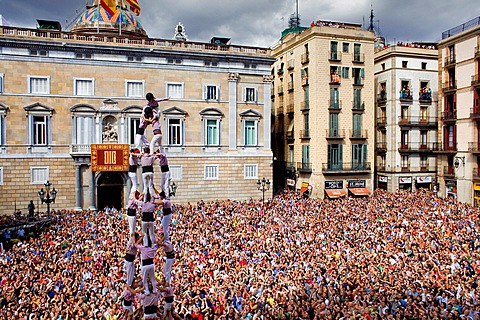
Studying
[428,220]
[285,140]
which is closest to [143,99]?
[285,140]

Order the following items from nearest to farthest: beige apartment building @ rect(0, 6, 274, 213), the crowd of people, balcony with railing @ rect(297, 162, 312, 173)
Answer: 1. the crowd of people
2. beige apartment building @ rect(0, 6, 274, 213)
3. balcony with railing @ rect(297, 162, 312, 173)

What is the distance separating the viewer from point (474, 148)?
3488 centimetres

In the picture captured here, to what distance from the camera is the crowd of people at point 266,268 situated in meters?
12.5

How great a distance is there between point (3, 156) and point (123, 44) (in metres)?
11.7

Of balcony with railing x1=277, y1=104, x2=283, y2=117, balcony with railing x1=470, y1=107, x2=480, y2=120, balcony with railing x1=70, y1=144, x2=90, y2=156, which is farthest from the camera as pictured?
balcony with railing x1=277, y1=104, x2=283, y2=117

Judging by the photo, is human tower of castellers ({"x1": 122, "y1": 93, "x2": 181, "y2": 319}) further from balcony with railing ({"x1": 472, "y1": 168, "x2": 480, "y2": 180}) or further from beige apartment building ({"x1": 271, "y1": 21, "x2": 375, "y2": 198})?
balcony with railing ({"x1": 472, "y1": 168, "x2": 480, "y2": 180})

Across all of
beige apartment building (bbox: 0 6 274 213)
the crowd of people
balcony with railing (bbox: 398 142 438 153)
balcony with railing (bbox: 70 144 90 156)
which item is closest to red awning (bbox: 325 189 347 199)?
beige apartment building (bbox: 0 6 274 213)

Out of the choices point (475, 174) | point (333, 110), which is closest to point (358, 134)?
point (333, 110)

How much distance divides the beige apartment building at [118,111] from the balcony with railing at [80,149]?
0.23ft

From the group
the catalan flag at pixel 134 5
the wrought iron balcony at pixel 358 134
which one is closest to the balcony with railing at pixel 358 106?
the wrought iron balcony at pixel 358 134

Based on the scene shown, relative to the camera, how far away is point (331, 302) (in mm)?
13000

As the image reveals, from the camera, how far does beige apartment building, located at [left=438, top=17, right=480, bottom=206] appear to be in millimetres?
34938

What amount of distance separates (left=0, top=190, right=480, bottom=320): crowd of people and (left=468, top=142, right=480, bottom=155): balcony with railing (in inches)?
401

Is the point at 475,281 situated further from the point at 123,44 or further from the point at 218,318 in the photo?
the point at 123,44
